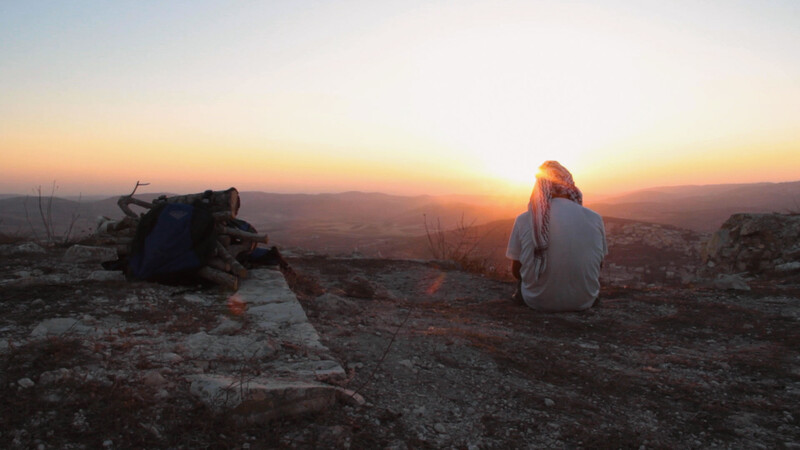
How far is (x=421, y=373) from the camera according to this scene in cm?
284

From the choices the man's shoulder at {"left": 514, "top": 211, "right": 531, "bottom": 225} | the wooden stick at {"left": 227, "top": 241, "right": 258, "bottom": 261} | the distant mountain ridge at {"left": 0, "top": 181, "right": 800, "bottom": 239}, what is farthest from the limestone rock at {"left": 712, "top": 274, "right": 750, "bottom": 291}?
the distant mountain ridge at {"left": 0, "top": 181, "right": 800, "bottom": 239}

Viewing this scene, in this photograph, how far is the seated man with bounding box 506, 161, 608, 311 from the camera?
4539 millimetres

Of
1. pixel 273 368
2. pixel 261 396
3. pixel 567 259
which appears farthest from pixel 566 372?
pixel 261 396

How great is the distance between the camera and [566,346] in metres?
3.65

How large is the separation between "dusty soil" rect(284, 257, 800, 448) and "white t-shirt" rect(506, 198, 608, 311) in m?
0.17

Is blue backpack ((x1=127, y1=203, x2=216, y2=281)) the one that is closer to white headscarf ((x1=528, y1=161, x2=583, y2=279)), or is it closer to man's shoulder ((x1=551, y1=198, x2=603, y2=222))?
white headscarf ((x1=528, y1=161, x2=583, y2=279))

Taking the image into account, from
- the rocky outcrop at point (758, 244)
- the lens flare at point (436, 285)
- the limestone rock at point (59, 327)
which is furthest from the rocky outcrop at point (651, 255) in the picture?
the limestone rock at point (59, 327)

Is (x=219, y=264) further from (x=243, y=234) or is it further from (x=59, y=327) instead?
(x=59, y=327)

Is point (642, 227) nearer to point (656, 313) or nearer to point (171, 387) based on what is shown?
point (656, 313)

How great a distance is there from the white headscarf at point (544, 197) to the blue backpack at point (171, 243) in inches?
123

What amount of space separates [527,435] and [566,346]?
158cm

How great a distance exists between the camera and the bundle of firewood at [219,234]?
4238mm

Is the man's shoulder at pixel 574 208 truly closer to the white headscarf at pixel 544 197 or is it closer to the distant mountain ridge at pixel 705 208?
the white headscarf at pixel 544 197

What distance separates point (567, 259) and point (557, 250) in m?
0.13
